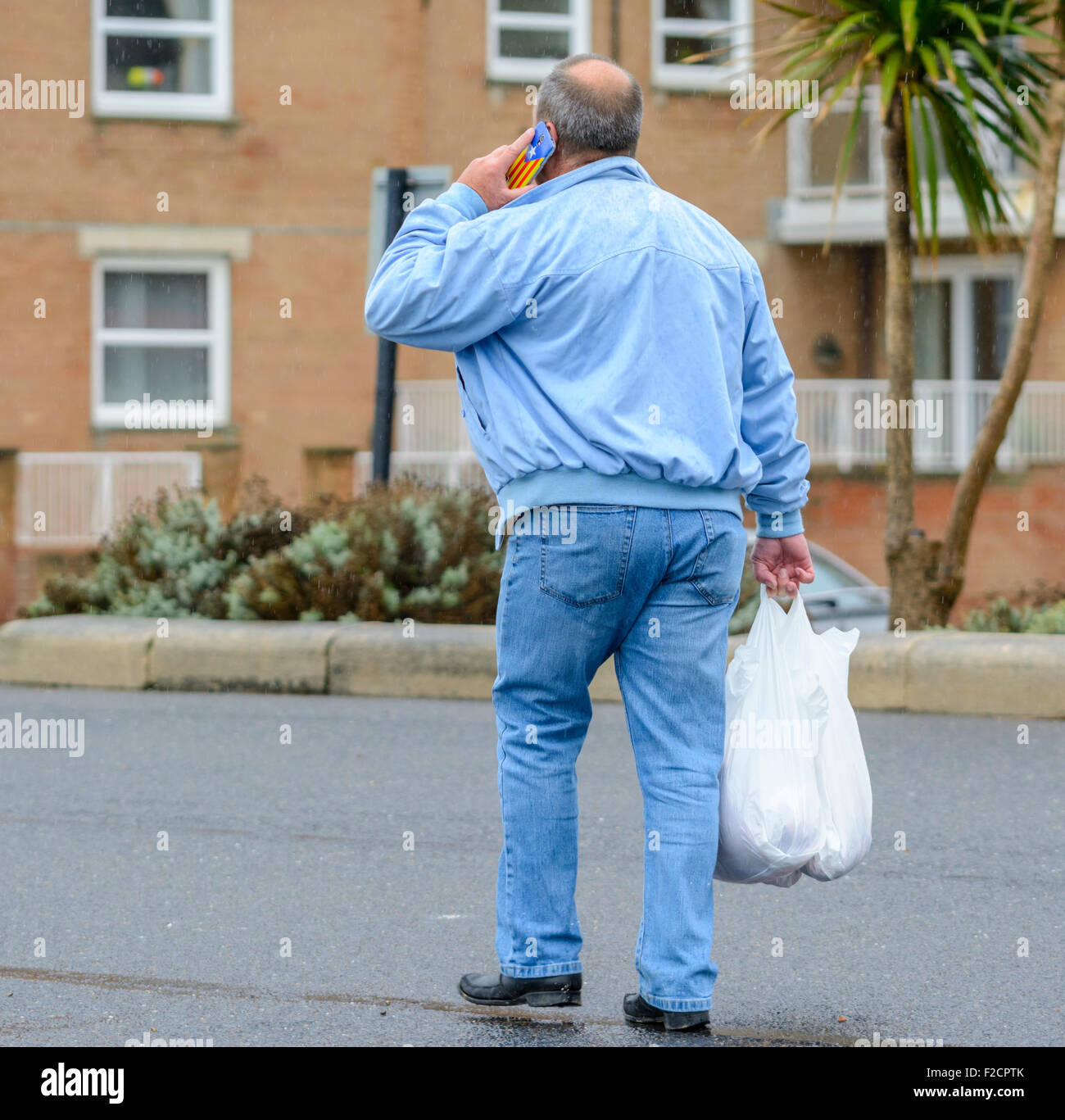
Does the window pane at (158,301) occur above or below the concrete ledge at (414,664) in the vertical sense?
above

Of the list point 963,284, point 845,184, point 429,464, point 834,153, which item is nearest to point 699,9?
point 834,153

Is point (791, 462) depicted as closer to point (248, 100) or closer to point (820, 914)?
point (820, 914)

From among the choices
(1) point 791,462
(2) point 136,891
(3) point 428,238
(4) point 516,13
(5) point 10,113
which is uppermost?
(4) point 516,13

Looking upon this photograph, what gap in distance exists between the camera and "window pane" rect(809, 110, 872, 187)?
18812 mm

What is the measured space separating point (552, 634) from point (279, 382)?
1444 centimetres

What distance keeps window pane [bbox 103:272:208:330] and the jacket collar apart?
48.1 ft

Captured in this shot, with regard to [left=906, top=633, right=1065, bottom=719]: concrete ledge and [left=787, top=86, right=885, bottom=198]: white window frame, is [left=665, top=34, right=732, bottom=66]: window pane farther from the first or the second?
[left=906, top=633, right=1065, bottom=719]: concrete ledge

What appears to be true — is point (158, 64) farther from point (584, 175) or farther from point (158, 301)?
point (584, 175)

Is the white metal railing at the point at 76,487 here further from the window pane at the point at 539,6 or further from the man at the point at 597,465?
the man at the point at 597,465

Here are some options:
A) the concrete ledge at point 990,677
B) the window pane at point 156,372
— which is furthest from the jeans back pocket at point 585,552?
the window pane at point 156,372

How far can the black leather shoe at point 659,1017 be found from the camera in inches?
126

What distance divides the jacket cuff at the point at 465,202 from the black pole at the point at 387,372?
6.72 meters
